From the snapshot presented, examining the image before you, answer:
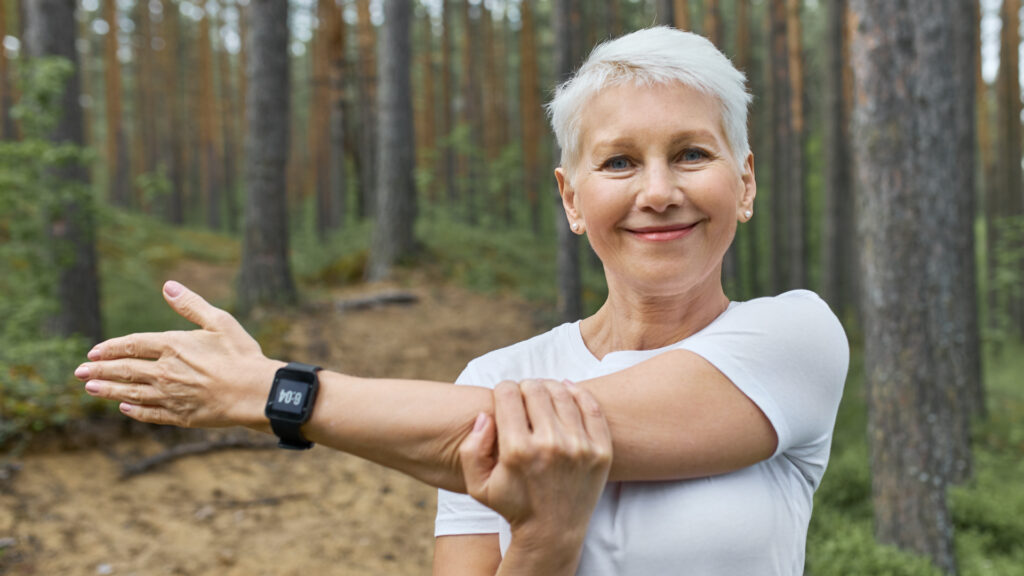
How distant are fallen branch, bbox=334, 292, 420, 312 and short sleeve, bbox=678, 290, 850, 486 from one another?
8742 millimetres

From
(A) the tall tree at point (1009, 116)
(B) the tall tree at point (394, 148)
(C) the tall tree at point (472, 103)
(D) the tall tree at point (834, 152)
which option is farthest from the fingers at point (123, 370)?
(C) the tall tree at point (472, 103)

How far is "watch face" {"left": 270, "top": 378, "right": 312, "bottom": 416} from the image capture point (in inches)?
49.5

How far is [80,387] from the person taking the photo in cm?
556

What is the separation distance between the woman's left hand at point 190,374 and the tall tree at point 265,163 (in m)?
8.22

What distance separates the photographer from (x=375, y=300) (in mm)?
10180

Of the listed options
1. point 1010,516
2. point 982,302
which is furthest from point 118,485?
point 982,302

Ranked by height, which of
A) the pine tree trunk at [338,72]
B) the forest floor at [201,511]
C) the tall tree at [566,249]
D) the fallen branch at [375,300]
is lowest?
the forest floor at [201,511]

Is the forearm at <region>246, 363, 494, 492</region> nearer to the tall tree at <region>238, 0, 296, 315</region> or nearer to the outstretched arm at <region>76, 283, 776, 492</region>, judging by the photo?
the outstretched arm at <region>76, 283, 776, 492</region>

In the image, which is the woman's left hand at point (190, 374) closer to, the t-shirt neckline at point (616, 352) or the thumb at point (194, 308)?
the thumb at point (194, 308)

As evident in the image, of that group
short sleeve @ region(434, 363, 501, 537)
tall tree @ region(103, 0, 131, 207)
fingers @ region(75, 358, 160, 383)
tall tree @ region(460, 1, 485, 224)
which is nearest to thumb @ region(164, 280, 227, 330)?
fingers @ region(75, 358, 160, 383)

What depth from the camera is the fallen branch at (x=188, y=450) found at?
5.18m

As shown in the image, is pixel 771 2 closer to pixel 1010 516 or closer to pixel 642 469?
pixel 1010 516

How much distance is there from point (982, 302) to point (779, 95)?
55.4 ft

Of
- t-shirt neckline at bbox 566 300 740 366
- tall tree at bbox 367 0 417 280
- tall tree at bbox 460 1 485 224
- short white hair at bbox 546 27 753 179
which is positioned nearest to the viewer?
short white hair at bbox 546 27 753 179
